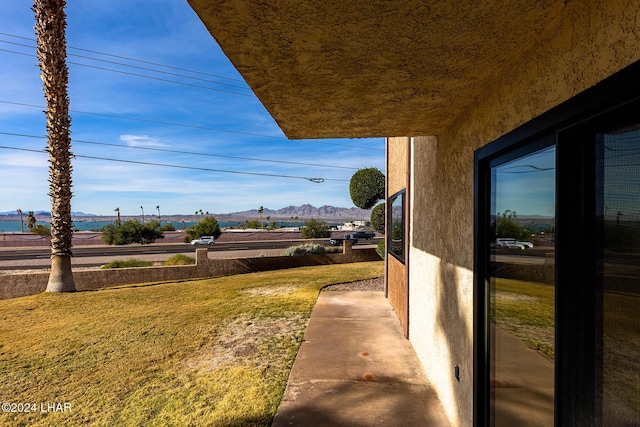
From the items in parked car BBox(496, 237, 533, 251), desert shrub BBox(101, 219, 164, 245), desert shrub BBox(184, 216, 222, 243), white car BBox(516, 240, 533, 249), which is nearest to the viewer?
white car BBox(516, 240, 533, 249)

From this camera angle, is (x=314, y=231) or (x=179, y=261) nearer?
(x=179, y=261)

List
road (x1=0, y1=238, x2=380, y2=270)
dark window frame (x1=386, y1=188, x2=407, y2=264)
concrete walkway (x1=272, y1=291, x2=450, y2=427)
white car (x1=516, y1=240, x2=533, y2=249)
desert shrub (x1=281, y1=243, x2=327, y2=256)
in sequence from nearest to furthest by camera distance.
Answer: white car (x1=516, y1=240, x2=533, y2=249), concrete walkway (x1=272, y1=291, x2=450, y2=427), dark window frame (x1=386, y1=188, x2=407, y2=264), desert shrub (x1=281, y1=243, x2=327, y2=256), road (x1=0, y1=238, x2=380, y2=270)

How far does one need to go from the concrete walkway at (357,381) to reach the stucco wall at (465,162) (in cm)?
30

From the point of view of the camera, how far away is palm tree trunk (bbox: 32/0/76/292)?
1198 cm

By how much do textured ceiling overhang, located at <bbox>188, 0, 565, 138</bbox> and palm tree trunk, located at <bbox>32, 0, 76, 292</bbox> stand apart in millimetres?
13200

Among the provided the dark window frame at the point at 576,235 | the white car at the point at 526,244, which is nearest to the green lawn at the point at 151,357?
the dark window frame at the point at 576,235

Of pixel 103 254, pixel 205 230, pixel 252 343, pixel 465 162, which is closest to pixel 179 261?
pixel 252 343

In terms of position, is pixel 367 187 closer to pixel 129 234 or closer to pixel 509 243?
pixel 509 243

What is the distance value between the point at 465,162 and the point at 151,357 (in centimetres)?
623

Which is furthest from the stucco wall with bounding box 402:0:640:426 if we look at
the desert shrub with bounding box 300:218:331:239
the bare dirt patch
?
the desert shrub with bounding box 300:218:331:239

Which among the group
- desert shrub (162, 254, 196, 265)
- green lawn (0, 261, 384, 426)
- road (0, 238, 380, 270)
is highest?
desert shrub (162, 254, 196, 265)

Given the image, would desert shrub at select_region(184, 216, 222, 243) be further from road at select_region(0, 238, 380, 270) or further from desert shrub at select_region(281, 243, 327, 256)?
desert shrub at select_region(281, 243, 327, 256)

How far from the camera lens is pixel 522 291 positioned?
8.57 feet

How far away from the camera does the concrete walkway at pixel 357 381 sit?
4059 mm
